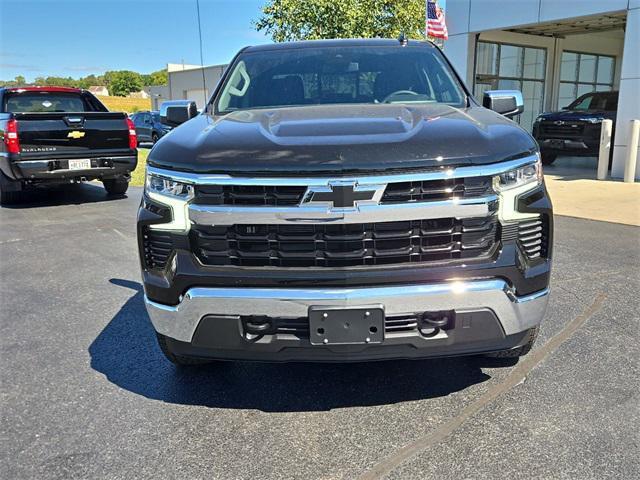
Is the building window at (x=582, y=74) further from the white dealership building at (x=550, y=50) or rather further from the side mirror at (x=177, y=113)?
the side mirror at (x=177, y=113)

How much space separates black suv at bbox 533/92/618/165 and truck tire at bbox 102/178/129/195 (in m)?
8.92

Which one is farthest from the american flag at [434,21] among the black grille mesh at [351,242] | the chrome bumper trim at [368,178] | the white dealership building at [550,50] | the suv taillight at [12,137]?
the black grille mesh at [351,242]

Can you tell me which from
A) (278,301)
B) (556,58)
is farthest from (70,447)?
(556,58)

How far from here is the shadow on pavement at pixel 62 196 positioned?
30.1 feet

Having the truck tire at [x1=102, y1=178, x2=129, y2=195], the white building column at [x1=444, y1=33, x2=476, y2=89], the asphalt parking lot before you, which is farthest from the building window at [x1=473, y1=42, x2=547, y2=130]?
the asphalt parking lot

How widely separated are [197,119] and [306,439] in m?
1.87

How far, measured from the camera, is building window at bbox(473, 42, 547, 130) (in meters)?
17.3

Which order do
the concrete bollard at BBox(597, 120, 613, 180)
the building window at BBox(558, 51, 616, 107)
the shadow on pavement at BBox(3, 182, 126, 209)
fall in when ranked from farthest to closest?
the building window at BBox(558, 51, 616, 107) < the concrete bollard at BBox(597, 120, 613, 180) < the shadow on pavement at BBox(3, 182, 126, 209)

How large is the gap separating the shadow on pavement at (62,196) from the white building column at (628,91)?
978 cm

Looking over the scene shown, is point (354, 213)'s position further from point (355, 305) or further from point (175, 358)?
point (175, 358)

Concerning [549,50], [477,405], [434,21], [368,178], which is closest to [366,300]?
[368,178]

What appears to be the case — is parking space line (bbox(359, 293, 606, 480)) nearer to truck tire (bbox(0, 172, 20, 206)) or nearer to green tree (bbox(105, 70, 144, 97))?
truck tire (bbox(0, 172, 20, 206))

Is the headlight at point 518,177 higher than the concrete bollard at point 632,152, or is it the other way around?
the headlight at point 518,177

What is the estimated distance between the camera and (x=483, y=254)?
237 cm
